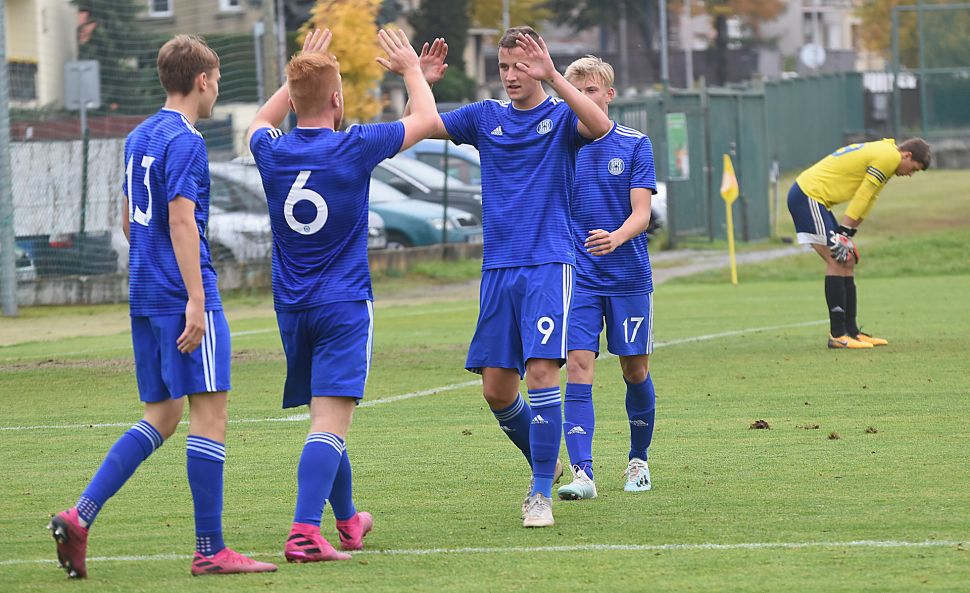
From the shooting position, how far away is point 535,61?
5297 mm

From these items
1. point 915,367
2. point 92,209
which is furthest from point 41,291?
point 915,367

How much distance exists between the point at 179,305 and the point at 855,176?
27.5ft

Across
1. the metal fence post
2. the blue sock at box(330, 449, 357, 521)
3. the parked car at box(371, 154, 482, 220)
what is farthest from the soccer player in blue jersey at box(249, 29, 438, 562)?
the parked car at box(371, 154, 482, 220)

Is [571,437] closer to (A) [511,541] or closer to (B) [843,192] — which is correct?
(A) [511,541]

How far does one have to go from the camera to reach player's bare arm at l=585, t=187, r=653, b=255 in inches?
222

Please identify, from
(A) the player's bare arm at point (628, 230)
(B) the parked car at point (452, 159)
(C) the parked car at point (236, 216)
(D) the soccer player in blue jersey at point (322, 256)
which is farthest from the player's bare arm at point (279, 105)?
(B) the parked car at point (452, 159)

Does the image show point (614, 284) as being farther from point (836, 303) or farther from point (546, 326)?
point (836, 303)

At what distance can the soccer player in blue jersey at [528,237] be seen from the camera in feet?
17.6

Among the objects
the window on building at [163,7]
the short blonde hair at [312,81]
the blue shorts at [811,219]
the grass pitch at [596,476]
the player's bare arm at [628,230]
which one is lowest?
the grass pitch at [596,476]

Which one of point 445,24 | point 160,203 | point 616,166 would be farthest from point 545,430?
point 445,24

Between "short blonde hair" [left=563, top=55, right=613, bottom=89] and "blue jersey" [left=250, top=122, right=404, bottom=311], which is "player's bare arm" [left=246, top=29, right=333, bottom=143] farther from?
"short blonde hair" [left=563, top=55, right=613, bottom=89]

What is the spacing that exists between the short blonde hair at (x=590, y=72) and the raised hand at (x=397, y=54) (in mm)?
1063

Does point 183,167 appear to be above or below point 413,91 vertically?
below

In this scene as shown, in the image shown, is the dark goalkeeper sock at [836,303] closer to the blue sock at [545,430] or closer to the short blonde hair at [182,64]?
the blue sock at [545,430]
